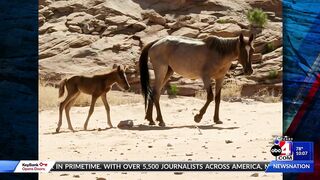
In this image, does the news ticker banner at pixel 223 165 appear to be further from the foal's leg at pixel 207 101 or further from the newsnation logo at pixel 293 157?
the foal's leg at pixel 207 101

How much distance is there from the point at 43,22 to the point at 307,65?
19.8m

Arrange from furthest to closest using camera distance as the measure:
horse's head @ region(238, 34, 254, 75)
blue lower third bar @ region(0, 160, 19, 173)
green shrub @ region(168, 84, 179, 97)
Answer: green shrub @ region(168, 84, 179, 97) → horse's head @ region(238, 34, 254, 75) → blue lower third bar @ region(0, 160, 19, 173)

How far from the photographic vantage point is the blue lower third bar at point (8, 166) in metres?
4.63

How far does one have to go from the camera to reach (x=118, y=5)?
23.1 metres

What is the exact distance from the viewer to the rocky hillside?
19.0 metres

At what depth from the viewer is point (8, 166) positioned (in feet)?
15.3

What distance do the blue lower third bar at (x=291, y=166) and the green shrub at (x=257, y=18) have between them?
16.8 metres

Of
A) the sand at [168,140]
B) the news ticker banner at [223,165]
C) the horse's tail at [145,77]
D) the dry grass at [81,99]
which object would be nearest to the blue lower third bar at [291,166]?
the news ticker banner at [223,165]

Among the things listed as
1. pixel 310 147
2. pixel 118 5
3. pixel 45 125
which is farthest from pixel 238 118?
pixel 118 5

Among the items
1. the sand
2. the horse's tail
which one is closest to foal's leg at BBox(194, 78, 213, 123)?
the sand

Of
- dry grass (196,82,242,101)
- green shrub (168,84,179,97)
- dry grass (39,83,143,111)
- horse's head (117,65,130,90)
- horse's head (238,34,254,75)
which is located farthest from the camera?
green shrub (168,84,179,97)

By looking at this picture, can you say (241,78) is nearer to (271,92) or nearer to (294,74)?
(271,92)

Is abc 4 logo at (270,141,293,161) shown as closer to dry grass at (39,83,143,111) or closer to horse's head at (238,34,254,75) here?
horse's head at (238,34,254,75)

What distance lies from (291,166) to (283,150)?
0.14 m
